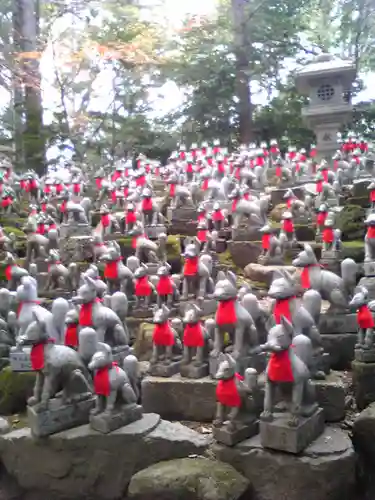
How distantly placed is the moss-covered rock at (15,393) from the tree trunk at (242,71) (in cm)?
1278

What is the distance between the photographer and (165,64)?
14.8 m

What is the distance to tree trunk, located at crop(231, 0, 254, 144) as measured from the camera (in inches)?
674

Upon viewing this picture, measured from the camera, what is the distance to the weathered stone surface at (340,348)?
19.5 ft

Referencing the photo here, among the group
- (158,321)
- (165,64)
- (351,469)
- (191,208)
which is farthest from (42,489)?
(165,64)

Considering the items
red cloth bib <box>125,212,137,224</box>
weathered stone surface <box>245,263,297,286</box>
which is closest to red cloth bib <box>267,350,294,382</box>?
weathered stone surface <box>245,263,297,286</box>

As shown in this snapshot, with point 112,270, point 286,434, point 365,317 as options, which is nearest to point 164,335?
point 112,270

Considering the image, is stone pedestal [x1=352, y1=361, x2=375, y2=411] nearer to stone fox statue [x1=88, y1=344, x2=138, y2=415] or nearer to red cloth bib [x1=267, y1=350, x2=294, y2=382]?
red cloth bib [x1=267, y1=350, x2=294, y2=382]

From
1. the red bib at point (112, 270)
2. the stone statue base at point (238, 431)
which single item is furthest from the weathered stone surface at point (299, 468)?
the red bib at point (112, 270)

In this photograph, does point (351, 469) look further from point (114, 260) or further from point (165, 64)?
point (165, 64)

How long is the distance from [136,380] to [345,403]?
196 cm

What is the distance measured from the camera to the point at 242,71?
17.0 m

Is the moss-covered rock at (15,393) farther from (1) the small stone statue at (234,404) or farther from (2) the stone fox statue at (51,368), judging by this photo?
(1) the small stone statue at (234,404)

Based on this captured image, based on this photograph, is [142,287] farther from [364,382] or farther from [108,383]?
[364,382]

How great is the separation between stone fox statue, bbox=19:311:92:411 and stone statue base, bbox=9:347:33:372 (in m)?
1.18
